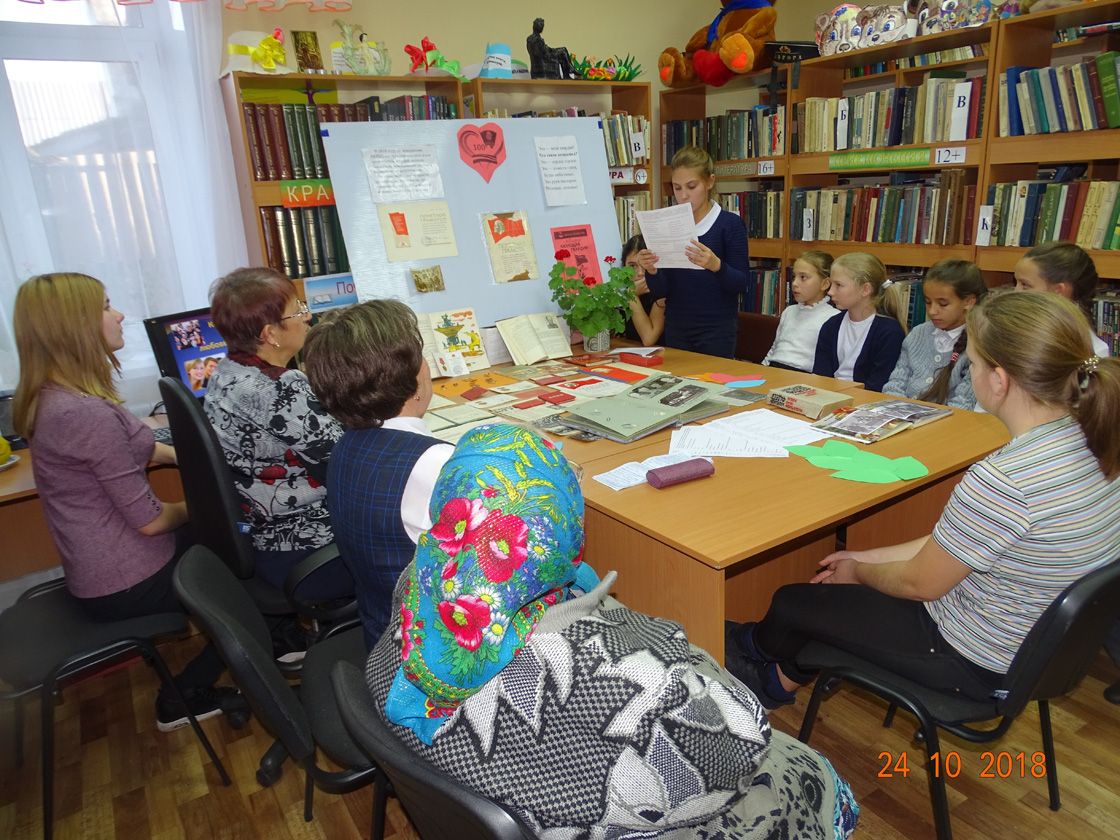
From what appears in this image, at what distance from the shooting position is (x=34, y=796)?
1.92m

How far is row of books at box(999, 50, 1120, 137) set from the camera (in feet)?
9.50

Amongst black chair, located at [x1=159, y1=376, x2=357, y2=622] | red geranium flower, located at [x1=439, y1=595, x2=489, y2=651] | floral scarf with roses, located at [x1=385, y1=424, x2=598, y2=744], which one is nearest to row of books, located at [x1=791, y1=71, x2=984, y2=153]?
black chair, located at [x1=159, y1=376, x2=357, y2=622]

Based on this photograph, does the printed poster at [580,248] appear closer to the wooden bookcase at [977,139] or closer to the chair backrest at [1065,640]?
the wooden bookcase at [977,139]

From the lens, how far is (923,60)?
3.75 metres

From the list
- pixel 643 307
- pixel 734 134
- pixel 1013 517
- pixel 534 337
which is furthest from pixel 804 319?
pixel 1013 517

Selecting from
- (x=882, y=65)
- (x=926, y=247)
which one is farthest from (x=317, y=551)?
(x=882, y=65)

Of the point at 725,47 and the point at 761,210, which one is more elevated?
the point at 725,47

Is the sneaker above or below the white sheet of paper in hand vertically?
below

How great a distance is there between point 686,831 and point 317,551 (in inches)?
47.7

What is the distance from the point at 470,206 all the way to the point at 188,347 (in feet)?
3.96

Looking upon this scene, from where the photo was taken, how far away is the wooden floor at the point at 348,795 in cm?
168

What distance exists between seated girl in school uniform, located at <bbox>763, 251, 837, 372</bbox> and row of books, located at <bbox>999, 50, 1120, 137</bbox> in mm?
1010

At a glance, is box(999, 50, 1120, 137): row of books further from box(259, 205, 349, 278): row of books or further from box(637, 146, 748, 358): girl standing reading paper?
box(259, 205, 349, 278): row of books

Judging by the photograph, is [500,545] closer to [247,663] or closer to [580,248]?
[247,663]
